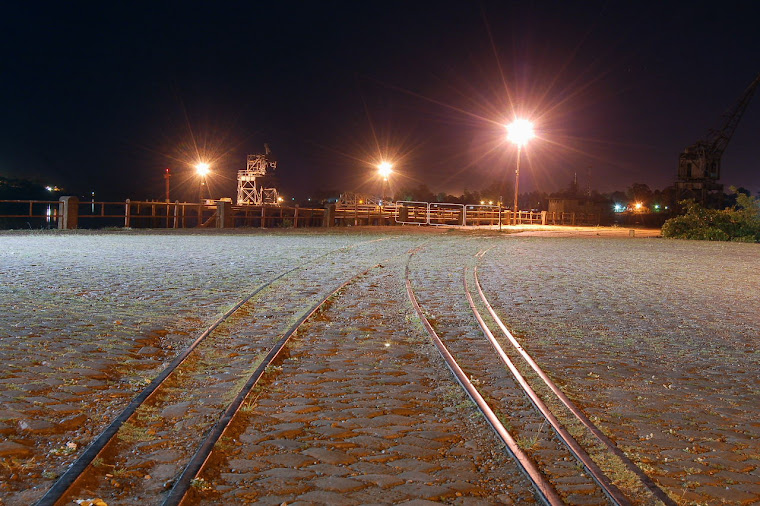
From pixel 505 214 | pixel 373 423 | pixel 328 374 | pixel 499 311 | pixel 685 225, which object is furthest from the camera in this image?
pixel 505 214

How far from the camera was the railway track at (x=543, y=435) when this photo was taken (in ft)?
11.1

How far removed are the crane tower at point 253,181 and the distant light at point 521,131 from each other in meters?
34.1

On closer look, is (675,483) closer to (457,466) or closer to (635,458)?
(635,458)

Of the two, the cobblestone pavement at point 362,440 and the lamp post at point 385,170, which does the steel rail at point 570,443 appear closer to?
the cobblestone pavement at point 362,440

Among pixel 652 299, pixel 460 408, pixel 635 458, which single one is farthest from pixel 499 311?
pixel 635 458

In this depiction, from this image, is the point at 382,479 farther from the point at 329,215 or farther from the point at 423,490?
the point at 329,215

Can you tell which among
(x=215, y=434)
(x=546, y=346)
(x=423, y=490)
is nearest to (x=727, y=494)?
(x=423, y=490)

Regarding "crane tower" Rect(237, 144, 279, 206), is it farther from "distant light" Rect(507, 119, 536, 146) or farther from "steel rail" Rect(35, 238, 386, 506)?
"steel rail" Rect(35, 238, 386, 506)

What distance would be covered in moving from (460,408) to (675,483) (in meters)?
1.60

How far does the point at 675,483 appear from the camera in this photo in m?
3.59

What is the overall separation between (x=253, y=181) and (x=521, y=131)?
36.8 m

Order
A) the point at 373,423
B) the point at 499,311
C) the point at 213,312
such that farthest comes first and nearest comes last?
the point at 499,311 < the point at 213,312 < the point at 373,423

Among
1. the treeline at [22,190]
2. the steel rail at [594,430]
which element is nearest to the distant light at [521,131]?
the steel rail at [594,430]

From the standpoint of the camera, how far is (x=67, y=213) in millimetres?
30172
